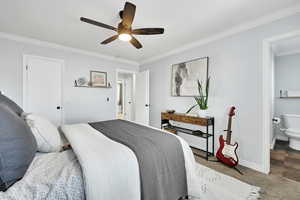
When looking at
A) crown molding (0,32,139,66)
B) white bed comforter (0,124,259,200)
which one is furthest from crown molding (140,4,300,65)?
white bed comforter (0,124,259,200)

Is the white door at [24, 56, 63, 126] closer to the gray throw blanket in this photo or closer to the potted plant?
the gray throw blanket

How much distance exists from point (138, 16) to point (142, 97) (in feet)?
7.90

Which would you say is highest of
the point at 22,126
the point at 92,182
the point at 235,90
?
the point at 235,90

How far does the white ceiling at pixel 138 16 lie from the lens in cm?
180

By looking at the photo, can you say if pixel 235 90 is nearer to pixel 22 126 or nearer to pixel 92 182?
pixel 92 182

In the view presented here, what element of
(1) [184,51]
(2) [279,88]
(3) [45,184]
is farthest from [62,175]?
(2) [279,88]

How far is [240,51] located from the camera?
2.37 meters

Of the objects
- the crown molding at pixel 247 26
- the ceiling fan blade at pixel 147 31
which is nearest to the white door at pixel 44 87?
the ceiling fan blade at pixel 147 31

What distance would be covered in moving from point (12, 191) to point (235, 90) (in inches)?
113

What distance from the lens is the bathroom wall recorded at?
3365 millimetres

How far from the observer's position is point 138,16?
2062 mm

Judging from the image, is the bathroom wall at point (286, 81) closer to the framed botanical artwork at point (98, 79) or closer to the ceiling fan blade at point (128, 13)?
the ceiling fan blade at point (128, 13)

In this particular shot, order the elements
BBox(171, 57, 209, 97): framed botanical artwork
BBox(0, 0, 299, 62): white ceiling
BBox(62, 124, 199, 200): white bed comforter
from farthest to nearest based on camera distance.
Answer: BBox(171, 57, 209, 97): framed botanical artwork < BBox(0, 0, 299, 62): white ceiling < BBox(62, 124, 199, 200): white bed comforter

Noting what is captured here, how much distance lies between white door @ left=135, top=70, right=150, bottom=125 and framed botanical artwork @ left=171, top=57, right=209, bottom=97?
33.1 inches
